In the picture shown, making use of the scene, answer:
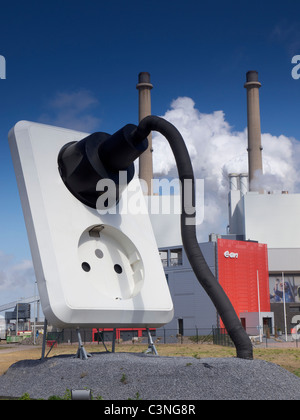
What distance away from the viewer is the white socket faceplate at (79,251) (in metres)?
14.4

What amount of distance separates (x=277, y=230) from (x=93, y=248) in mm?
67812

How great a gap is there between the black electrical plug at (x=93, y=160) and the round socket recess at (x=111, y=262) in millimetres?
1060

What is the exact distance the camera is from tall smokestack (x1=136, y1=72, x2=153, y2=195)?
81.6 metres

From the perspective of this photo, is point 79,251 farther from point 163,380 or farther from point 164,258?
point 164,258

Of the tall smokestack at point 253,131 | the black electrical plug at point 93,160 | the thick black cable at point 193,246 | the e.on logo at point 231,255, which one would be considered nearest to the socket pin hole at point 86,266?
the black electrical plug at point 93,160

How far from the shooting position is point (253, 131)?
81.6m

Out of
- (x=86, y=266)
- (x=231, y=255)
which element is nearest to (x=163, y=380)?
(x=86, y=266)

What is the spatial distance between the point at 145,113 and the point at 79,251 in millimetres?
68475

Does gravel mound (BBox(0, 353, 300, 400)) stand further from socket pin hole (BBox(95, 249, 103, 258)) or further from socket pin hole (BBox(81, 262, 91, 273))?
socket pin hole (BBox(95, 249, 103, 258))

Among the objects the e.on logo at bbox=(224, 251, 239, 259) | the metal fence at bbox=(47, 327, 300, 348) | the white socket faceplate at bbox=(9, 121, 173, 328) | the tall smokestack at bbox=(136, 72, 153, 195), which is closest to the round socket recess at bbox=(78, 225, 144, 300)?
the white socket faceplate at bbox=(9, 121, 173, 328)

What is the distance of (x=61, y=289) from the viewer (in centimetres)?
1416

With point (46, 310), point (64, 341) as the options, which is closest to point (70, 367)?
point (46, 310)
